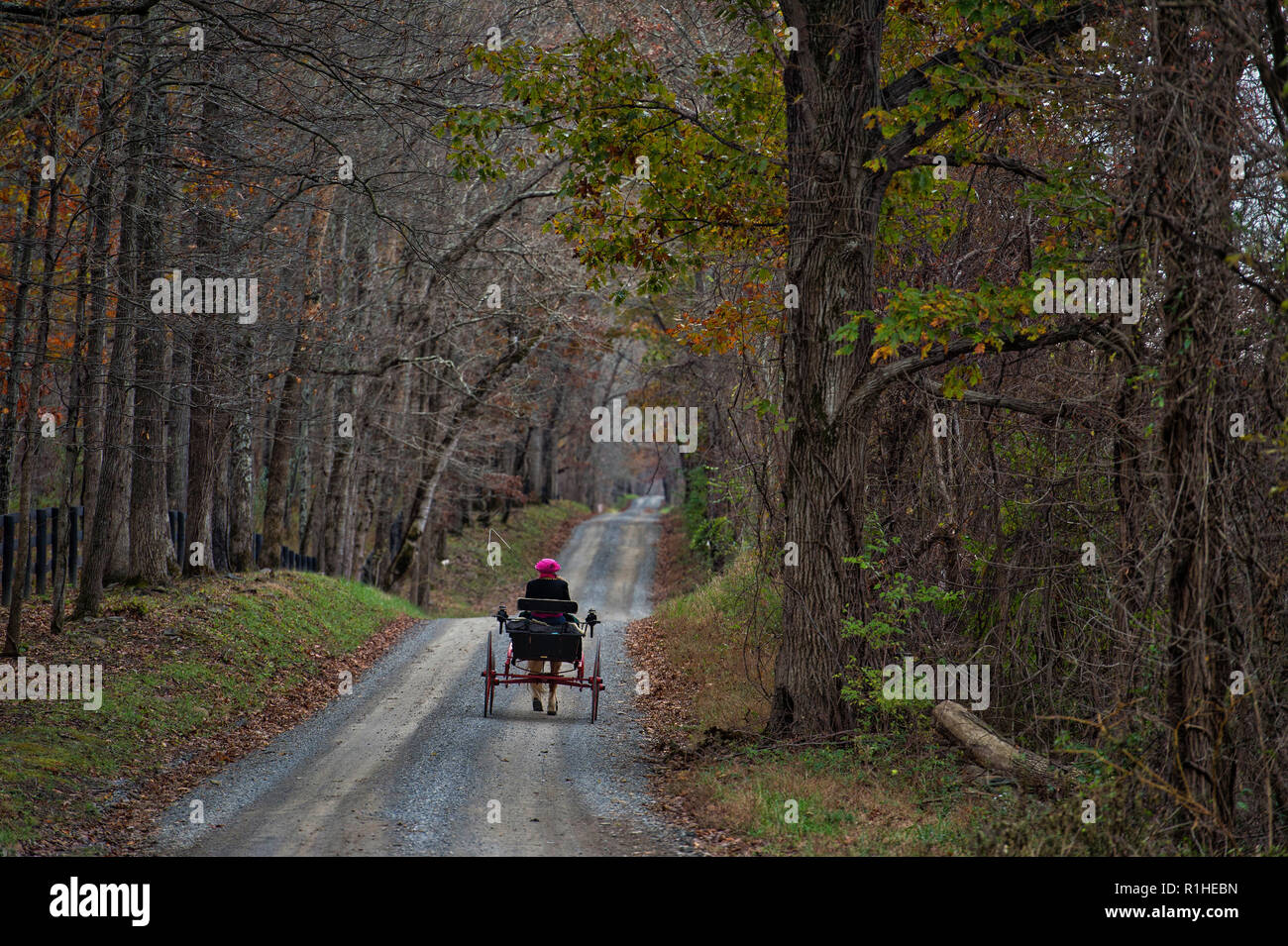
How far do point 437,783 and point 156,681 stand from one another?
4.80 metres

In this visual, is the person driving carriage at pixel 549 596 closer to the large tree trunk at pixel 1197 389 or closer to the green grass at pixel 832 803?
the green grass at pixel 832 803

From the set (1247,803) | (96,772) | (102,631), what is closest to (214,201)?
(102,631)

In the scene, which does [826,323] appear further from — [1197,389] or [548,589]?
[548,589]

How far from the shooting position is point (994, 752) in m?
9.26

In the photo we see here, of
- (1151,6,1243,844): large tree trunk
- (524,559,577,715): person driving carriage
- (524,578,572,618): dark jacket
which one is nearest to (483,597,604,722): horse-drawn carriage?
(524,559,577,715): person driving carriage

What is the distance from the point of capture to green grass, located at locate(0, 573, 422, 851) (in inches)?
353

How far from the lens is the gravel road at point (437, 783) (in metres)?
7.82

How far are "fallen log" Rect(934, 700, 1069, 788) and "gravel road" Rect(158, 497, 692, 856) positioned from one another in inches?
114

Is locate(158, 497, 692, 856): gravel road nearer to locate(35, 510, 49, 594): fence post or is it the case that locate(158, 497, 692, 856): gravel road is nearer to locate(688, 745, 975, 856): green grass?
locate(688, 745, 975, 856): green grass

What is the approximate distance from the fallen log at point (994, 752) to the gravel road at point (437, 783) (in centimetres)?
290

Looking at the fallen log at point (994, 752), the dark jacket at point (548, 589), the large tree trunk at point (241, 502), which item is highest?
the large tree trunk at point (241, 502)

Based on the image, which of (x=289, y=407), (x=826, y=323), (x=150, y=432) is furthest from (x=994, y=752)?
(x=289, y=407)

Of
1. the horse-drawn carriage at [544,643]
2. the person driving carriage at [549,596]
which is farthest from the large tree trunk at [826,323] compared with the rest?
the person driving carriage at [549,596]
